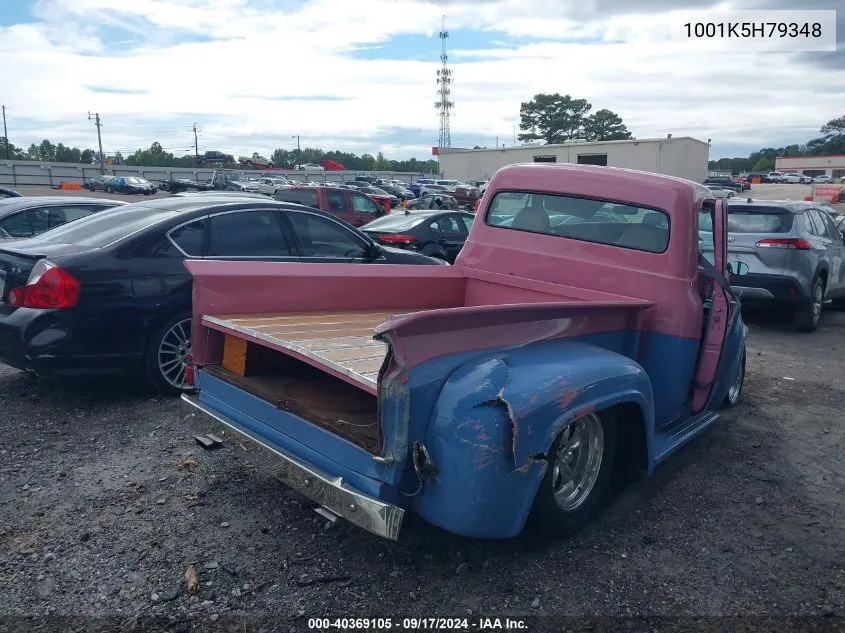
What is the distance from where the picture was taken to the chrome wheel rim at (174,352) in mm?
5426

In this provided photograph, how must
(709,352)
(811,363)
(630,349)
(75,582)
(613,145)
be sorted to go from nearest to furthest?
(75,582) < (630,349) < (709,352) < (811,363) < (613,145)

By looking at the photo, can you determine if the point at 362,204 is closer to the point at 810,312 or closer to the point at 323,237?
the point at 323,237

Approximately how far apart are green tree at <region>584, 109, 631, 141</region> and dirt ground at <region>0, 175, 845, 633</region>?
290 feet

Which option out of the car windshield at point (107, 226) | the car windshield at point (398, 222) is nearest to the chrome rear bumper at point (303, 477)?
the car windshield at point (107, 226)

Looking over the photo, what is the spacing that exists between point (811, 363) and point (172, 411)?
630 centimetres

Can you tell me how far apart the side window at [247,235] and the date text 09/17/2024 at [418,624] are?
12.0 ft

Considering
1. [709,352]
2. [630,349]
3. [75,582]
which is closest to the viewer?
[75,582]

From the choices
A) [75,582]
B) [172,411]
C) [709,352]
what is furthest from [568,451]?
[172,411]

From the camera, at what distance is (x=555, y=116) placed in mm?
87250

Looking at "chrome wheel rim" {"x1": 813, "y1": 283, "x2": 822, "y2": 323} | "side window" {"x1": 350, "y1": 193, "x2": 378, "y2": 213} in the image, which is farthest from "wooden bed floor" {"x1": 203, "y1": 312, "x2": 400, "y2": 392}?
"side window" {"x1": 350, "y1": 193, "x2": 378, "y2": 213}

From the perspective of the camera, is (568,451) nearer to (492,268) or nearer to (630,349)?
(630,349)

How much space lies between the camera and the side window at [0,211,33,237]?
28.4 feet

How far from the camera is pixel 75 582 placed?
3.12 meters

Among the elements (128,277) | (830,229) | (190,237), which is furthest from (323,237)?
(830,229)
